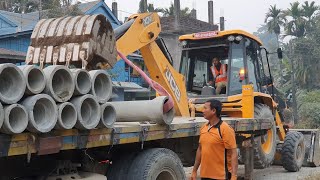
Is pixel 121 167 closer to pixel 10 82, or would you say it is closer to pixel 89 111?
pixel 89 111

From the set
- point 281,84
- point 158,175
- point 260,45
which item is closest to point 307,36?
point 281,84

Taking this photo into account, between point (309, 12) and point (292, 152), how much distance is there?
4071cm

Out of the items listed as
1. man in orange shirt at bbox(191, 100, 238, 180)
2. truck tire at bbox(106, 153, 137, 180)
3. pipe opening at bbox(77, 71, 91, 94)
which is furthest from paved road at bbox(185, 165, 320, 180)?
pipe opening at bbox(77, 71, 91, 94)

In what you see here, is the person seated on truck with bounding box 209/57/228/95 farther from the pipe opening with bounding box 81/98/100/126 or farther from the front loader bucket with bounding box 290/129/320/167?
the pipe opening with bounding box 81/98/100/126

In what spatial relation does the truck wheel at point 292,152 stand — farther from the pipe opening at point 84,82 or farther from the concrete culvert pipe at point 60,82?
the concrete culvert pipe at point 60,82

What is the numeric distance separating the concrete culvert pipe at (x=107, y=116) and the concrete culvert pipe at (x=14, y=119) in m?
1.00

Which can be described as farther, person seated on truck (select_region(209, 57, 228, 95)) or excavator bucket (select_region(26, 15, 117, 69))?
person seated on truck (select_region(209, 57, 228, 95))

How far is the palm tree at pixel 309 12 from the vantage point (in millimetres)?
48750

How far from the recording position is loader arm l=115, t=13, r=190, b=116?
784 centimetres

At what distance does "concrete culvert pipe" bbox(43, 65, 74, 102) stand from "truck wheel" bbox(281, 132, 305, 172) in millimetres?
7824

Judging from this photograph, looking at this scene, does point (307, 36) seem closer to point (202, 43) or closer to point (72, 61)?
point (202, 43)

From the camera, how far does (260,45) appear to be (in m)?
11.0

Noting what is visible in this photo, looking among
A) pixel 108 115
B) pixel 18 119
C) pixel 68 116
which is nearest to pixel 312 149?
pixel 108 115

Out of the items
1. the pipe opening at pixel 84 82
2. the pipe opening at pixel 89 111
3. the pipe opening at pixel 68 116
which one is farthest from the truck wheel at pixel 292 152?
the pipe opening at pixel 68 116
